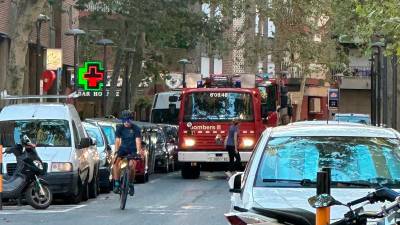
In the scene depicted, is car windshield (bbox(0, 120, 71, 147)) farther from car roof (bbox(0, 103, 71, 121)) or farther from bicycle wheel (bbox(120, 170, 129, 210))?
bicycle wheel (bbox(120, 170, 129, 210))

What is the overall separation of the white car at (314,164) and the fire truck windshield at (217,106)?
17.5m

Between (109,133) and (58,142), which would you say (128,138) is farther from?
(109,133)

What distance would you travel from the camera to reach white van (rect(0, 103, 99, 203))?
1689cm

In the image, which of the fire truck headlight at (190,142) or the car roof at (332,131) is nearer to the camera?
the car roof at (332,131)

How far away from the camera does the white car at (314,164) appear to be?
7715mm

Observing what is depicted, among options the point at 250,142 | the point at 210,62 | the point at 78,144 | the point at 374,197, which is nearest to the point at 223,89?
the point at 250,142

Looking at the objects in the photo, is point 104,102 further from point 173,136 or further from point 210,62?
point 210,62

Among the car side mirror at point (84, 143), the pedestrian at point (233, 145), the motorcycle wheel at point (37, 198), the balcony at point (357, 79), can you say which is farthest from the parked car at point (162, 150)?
the balcony at point (357, 79)

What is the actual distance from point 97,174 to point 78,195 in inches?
89.9

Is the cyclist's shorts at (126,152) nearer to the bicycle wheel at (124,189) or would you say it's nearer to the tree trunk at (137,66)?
the bicycle wheel at (124,189)

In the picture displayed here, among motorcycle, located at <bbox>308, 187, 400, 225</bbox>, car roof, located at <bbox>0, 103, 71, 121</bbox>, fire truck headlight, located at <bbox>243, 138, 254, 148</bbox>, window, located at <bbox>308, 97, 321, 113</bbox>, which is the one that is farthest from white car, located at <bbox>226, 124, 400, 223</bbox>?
window, located at <bbox>308, 97, 321, 113</bbox>

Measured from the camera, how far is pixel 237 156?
2544 cm

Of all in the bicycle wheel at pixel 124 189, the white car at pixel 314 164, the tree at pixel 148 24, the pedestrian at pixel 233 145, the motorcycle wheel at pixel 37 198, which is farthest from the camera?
the tree at pixel 148 24

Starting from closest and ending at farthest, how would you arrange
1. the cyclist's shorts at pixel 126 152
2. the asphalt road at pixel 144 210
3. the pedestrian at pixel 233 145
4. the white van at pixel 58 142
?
the asphalt road at pixel 144 210
the white van at pixel 58 142
the cyclist's shorts at pixel 126 152
the pedestrian at pixel 233 145
